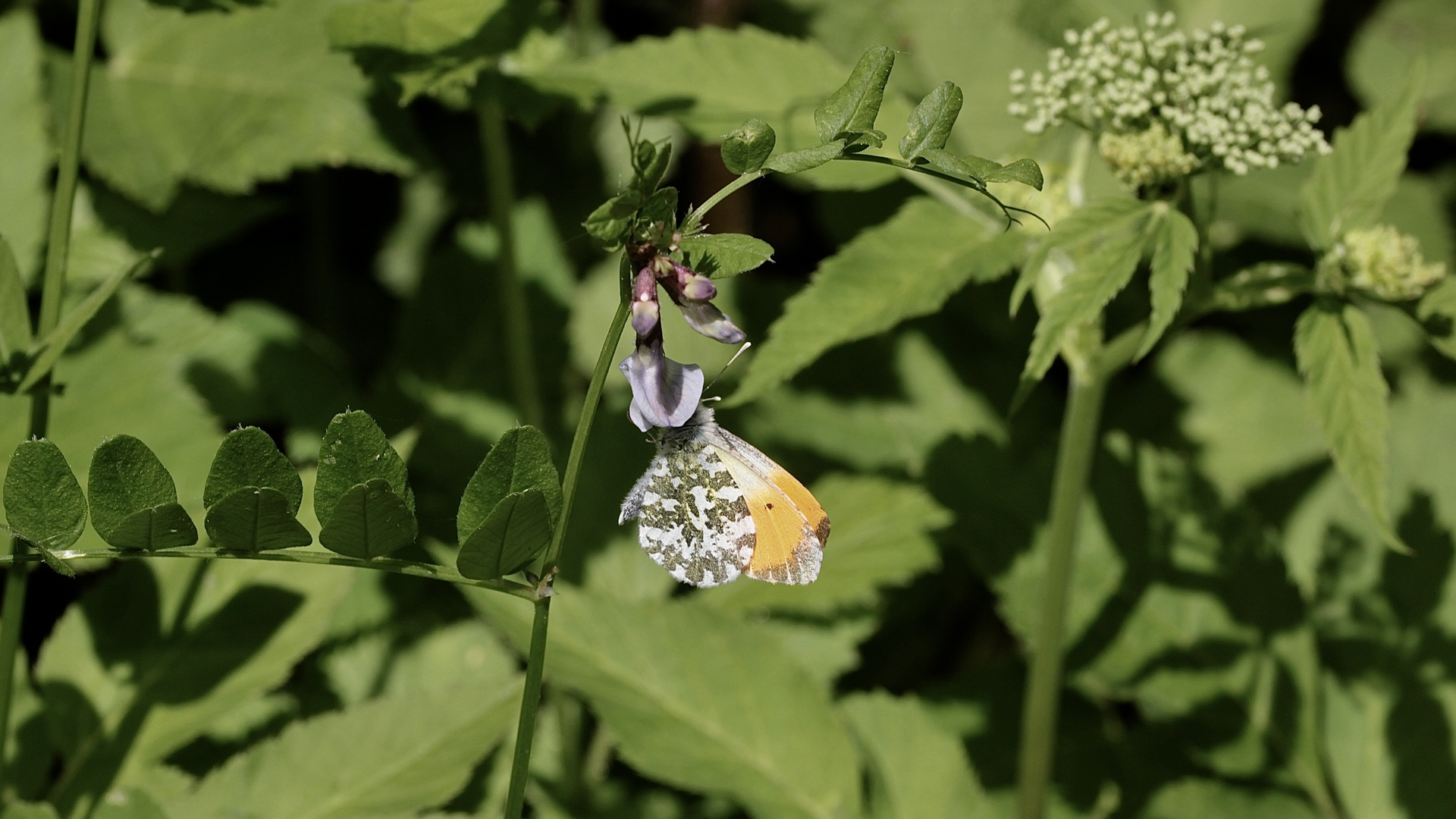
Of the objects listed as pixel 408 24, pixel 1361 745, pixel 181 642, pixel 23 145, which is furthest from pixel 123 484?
pixel 1361 745

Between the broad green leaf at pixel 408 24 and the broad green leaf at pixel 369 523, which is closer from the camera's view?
the broad green leaf at pixel 369 523

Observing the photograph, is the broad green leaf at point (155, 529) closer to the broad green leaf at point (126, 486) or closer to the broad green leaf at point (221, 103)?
the broad green leaf at point (126, 486)

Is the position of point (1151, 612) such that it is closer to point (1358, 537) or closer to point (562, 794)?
point (1358, 537)

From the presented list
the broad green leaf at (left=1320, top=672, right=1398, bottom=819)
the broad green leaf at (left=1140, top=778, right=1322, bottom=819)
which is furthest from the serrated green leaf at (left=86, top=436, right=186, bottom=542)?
the broad green leaf at (left=1320, top=672, right=1398, bottom=819)

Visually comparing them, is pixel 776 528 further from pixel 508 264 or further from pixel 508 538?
pixel 508 264

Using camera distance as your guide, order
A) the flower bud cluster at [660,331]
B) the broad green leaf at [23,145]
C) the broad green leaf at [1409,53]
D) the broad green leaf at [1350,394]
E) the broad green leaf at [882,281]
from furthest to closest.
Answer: the broad green leaf at [1409,53] < the broad green leaf at [23,145] < the broad green leaf at [882,281] < the broad green leaf at [1350,394] < the flower bud cluster at [660,331]

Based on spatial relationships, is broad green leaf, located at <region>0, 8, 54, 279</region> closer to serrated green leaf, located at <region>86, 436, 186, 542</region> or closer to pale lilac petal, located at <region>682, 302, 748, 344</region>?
serrated green leaf, located at <region>86, 436, 186, 542</region>

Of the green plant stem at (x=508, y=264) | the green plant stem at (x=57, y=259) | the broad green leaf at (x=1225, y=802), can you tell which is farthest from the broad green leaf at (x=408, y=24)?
the broad green leaf at (x=1225, y=802)
